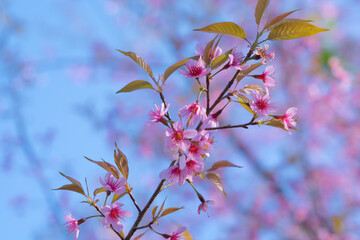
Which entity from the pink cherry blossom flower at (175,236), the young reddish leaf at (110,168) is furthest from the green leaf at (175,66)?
the pink cherry blossom flower at (175,236)

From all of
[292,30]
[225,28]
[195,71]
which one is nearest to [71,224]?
[195,71]

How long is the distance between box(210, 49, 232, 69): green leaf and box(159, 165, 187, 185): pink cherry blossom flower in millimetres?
254

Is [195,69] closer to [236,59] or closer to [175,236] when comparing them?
[236,59]

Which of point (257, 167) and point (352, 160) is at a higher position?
point (352, 160)

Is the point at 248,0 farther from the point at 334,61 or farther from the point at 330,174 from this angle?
the point at 330,174

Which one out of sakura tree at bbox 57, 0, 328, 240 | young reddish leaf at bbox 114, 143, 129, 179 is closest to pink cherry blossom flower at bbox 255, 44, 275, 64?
sakura tree at bbox 57, 0, 328, 240

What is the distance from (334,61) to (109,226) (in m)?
5.32

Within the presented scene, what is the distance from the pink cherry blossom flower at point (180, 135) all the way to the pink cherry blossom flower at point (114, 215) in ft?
0.65

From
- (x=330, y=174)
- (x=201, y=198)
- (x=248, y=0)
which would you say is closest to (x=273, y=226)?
(x=330, y=174)

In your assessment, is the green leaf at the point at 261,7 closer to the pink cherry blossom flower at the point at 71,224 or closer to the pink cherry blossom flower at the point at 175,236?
the pink cherry blossom flower at the point at 175,236

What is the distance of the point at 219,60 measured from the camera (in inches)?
31.0

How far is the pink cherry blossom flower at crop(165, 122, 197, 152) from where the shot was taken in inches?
28.0

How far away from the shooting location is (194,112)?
0.77m

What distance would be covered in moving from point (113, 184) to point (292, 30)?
0.55 metres
